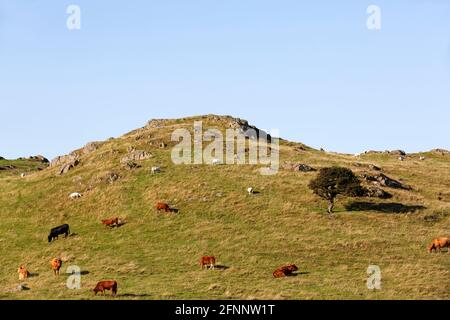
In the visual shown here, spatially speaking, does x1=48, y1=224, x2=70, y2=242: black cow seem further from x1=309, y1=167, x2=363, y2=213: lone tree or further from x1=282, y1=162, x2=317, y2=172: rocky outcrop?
x1=282, y1=162, x2=317, y2=172: rocky outcrop

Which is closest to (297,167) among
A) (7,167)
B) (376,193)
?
(376,193)

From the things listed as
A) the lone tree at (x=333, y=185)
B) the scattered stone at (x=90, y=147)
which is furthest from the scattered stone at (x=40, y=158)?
the lone tree at (x=333, y=185)

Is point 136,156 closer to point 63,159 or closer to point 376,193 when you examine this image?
point 63,159

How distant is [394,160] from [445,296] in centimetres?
7182

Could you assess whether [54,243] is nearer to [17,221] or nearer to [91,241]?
[91,241]

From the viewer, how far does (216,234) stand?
49.5m

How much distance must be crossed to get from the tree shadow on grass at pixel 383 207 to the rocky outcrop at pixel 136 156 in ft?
97.4

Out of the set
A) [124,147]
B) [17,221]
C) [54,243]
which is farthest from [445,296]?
[124,147]

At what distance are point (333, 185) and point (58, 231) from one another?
2736 centimetres

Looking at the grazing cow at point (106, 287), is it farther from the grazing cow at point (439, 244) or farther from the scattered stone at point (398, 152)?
the scattered stone at point (398, 152)
